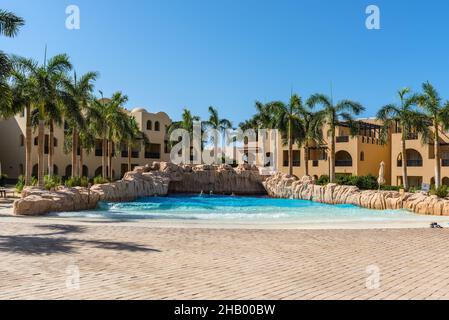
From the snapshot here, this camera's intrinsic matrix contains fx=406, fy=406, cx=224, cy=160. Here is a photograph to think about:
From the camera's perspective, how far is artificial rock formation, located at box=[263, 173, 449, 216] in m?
20.4

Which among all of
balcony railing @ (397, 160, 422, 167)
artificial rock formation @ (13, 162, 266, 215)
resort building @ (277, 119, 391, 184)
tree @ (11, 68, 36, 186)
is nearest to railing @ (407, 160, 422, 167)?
balcony railing @ (397, 160, 422, 167)

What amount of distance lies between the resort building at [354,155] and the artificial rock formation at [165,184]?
6747 mm

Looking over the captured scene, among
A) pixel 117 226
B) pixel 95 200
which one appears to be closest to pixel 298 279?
pixel 117 226

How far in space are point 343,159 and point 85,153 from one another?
32776mm

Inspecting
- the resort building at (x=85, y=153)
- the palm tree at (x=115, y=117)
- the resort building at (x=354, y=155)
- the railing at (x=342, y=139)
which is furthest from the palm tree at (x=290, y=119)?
the resort building at (x=85, y=153)

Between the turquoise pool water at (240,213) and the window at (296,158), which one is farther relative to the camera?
the window at (296,158)

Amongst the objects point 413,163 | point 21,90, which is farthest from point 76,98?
point 413,163

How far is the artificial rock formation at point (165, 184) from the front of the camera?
850 inches

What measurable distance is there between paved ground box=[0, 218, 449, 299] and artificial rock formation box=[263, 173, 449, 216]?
8723 millimetres

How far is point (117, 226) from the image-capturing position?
13.4m

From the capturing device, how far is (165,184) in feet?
130

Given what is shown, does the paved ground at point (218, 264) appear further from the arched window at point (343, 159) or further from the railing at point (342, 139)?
the arched window at point (343, 159)
